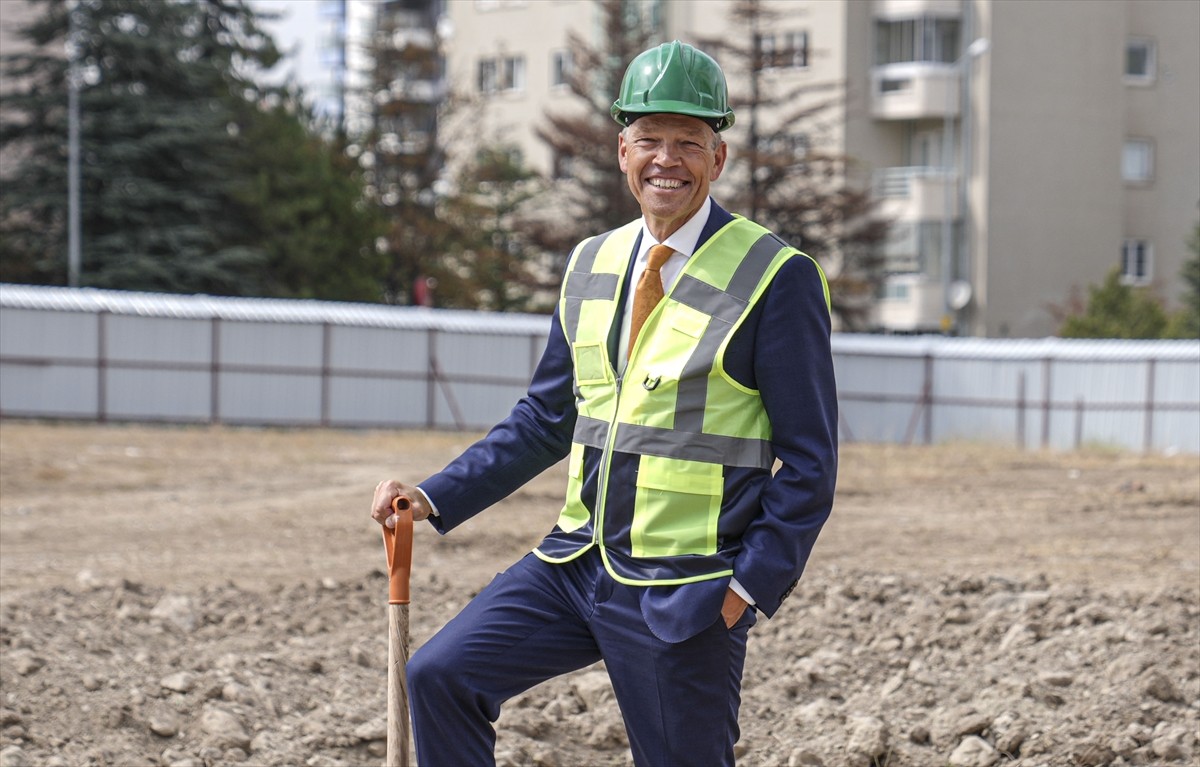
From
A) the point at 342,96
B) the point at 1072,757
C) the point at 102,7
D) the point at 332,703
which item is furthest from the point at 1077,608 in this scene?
the point at 342,96

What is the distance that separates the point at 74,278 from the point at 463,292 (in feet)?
38.6

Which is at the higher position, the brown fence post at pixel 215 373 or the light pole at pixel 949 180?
the light pole at pixel 949 180

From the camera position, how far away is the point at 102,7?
31594mm

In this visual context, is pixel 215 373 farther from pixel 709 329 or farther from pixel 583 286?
pixel 709 329

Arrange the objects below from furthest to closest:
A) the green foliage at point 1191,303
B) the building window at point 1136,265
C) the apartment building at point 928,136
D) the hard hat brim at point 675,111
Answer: the apartment building at point 928,136
the building window at point 1136,265
the green foliage at point 1191,303
the hard hat brim at point 675,111

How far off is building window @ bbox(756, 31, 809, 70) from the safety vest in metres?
35.9

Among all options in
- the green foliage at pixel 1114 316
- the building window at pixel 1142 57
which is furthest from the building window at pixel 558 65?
the building window at pixel 1142 57

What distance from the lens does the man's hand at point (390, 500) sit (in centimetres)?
353

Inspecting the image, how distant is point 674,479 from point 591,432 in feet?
0.85

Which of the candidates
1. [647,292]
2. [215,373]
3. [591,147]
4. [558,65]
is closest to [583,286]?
[647,292]

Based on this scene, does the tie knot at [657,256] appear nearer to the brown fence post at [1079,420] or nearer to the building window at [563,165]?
the brown fence post at [1079,420]

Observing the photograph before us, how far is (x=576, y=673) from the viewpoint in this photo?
6.69 metres

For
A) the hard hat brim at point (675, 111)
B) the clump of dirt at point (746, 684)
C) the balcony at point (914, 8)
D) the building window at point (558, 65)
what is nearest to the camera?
the hard hat brim at point (675, 111)

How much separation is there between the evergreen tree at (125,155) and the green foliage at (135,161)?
0.03 metres
